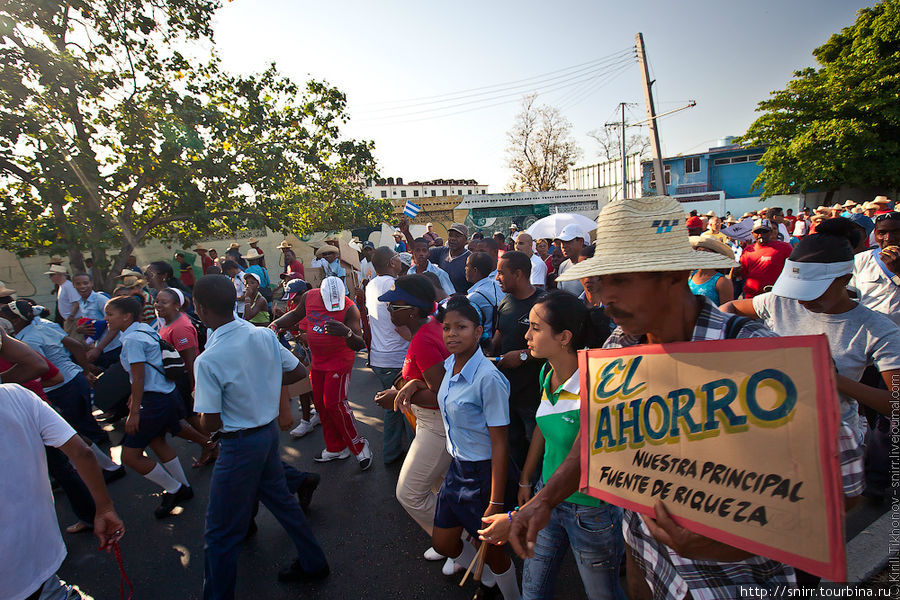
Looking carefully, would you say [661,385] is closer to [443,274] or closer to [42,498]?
[42,498]

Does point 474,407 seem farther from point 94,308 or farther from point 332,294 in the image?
point 94,308

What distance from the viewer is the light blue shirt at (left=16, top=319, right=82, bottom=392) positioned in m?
4.07

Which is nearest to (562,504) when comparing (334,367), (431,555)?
(431,555)

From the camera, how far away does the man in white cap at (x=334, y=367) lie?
4160mm

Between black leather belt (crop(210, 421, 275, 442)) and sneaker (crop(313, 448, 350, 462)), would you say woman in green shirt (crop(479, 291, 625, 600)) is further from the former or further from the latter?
sneaker (crop(313, 448, 350, 462))

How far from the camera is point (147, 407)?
12.0ft

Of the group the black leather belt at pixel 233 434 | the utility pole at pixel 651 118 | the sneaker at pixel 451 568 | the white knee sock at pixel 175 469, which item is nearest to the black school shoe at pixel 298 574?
the sneaker at pixel 451 568

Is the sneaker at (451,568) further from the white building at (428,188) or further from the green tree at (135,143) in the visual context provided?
the white building at (428,188)

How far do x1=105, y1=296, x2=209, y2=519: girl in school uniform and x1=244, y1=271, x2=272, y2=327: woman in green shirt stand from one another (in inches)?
91.6

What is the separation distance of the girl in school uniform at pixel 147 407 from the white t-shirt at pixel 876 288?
5.57 m

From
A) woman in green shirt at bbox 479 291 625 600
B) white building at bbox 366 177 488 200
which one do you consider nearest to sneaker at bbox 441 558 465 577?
woman in green shirt at bbox 479 291 625 600

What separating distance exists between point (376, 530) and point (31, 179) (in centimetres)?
1085

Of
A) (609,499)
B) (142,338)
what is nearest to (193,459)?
(142,338)

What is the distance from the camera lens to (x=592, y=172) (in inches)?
1843
